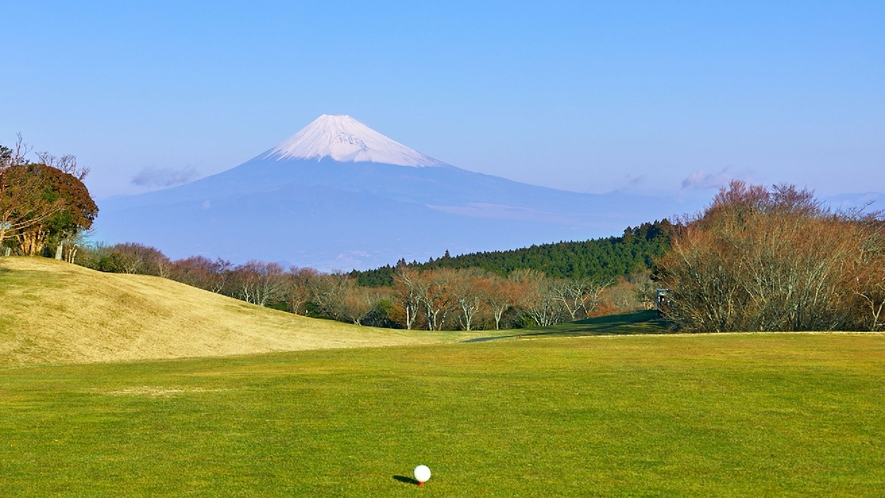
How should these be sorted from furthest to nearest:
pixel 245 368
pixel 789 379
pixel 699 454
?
pixel 245 368 → pixel 789 379 → pixel 699 454

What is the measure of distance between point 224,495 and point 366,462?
2454 mm

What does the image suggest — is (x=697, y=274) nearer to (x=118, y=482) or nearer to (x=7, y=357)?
(x=7, y=357)

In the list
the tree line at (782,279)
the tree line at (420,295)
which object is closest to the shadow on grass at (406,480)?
the tree line at (782,279)

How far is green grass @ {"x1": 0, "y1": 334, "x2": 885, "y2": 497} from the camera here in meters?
A: 11.9

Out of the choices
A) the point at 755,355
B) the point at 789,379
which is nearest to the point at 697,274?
the point at 755,355

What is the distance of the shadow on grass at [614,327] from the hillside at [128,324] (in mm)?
7729

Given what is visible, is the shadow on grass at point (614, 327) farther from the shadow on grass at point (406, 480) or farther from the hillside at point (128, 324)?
the shadow on grass at point (406, 480)

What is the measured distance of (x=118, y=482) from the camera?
11914mm

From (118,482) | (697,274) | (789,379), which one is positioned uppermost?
(697,274)

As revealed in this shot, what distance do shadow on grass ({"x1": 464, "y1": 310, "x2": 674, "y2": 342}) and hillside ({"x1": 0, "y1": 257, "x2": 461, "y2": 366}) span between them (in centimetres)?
773

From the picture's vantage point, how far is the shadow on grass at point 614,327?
5859 centimetres

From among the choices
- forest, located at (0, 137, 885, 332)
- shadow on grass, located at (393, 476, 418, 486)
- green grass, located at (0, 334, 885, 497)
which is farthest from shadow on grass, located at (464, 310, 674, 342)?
shadow on grass, located at (393, 476, 418, 486)

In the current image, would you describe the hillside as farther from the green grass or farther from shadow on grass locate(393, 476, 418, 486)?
shadow on grass locate(393, 476, 418, 486)

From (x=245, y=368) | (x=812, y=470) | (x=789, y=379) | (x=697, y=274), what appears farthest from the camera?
(x=697, y=274)
